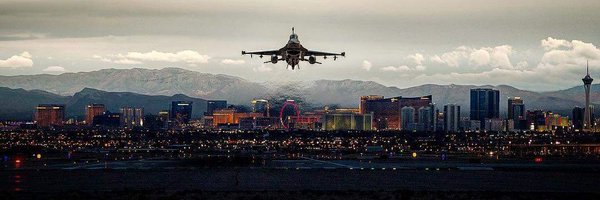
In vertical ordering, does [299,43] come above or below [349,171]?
above

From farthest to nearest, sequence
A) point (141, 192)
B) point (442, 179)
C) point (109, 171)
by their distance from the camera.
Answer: point (109, 171) → point (442, 179) → point (141, 192)

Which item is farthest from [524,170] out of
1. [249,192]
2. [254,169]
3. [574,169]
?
[249,192]

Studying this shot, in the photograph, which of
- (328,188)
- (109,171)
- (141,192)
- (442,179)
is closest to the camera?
(141,192)

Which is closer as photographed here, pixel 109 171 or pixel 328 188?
pixel 328 188

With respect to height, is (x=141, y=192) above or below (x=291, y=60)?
below

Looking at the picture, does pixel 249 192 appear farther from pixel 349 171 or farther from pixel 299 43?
pixel 349 171

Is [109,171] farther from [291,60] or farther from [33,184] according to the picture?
[291,60]

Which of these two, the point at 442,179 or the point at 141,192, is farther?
the point at 442,179

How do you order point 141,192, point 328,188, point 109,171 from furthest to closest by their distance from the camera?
point 109,171
point 328,188
point 141,192

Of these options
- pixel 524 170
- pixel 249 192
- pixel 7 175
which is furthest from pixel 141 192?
pixel 524 170
